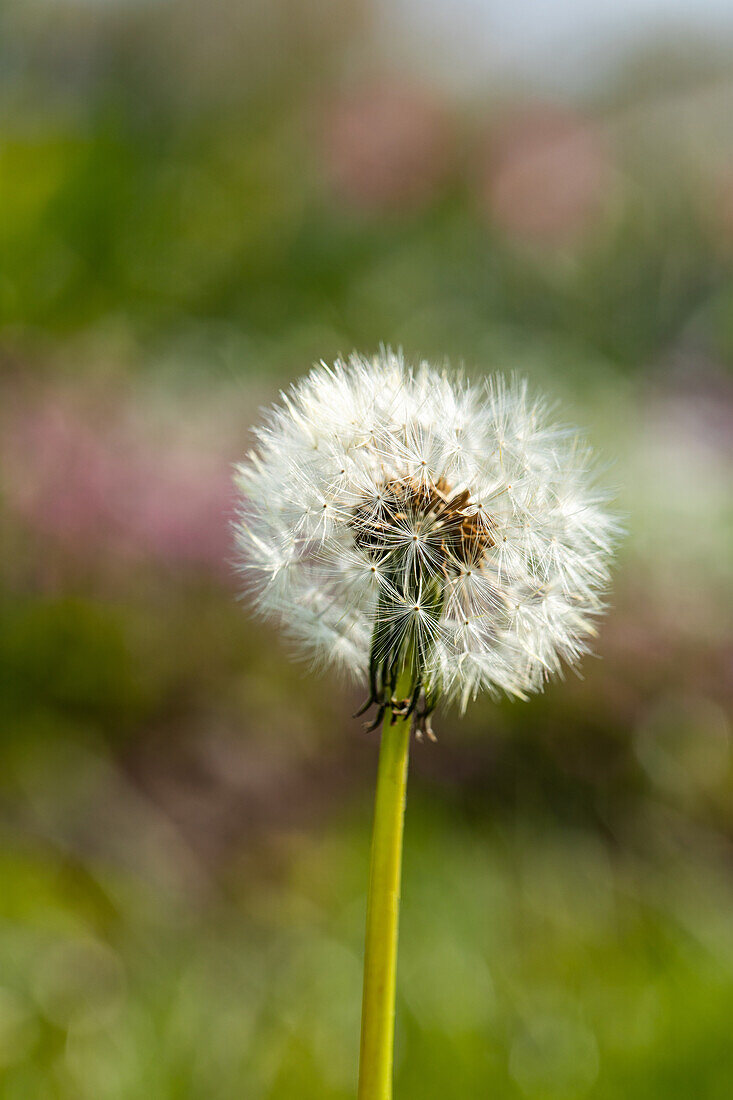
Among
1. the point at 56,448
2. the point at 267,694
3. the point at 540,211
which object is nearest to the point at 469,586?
the point at 267,694

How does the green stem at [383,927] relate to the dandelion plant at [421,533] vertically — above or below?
below

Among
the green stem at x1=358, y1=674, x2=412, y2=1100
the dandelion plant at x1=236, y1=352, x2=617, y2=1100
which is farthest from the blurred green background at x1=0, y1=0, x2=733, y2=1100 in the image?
the green stem at x1=358, y1=674, x2=412, y2=1100

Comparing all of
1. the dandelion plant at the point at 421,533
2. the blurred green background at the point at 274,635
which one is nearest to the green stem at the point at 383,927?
the dandelion plant at the point at 421,533

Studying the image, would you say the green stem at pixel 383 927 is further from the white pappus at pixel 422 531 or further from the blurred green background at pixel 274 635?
the blurred green background at pixel 274 635

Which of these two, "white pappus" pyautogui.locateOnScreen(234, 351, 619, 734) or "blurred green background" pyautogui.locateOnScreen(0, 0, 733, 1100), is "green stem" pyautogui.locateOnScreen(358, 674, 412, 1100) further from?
"blurred green background" pyautogui.locateOnScreen(0, 0, 733, 1100)

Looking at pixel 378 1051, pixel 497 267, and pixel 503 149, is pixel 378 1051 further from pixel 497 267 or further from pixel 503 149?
pixel 503 149

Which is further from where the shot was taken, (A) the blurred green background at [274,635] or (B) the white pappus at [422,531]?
(A) the blurred green background at [274,635]
